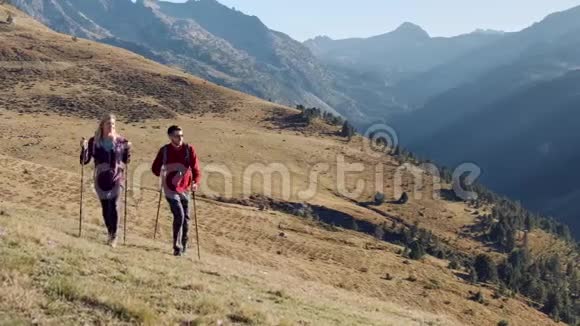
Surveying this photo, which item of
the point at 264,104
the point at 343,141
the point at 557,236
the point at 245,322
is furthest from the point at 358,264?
the point at 557,236

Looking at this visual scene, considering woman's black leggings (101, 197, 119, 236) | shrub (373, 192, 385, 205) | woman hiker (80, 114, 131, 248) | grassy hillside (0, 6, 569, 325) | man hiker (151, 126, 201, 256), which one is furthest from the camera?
shrub (373, 192, 385, 205)

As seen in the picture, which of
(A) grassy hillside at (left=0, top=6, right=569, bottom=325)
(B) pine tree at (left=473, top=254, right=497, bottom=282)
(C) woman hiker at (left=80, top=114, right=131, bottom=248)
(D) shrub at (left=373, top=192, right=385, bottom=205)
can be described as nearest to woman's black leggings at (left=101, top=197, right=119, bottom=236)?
(C) woman hiker at (left=80, top=114, right=131, bottom=248)

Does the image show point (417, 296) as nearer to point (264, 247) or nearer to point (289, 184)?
point (264, 247)

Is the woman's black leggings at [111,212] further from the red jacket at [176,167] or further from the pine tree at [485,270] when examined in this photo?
the pine tree at [485,270]

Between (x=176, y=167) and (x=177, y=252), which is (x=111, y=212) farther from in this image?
(x=177, y=252)

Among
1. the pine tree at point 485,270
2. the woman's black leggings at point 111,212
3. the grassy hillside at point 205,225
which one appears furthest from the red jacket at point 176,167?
the pine tree at point 485,270

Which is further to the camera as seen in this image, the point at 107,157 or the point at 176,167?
the point at 176,167

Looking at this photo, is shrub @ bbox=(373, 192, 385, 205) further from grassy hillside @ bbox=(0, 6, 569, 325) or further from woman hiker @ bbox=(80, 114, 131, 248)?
woman hiker @ bbox=(80, 114, 131, 248)

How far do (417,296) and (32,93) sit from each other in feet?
289

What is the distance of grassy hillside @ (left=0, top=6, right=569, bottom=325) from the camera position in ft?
34.2

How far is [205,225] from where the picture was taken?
42.5 metres

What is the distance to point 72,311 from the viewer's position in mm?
8492

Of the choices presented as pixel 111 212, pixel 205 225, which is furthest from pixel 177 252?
pixel 205 225

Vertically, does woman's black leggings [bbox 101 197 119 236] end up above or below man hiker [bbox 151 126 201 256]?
below
